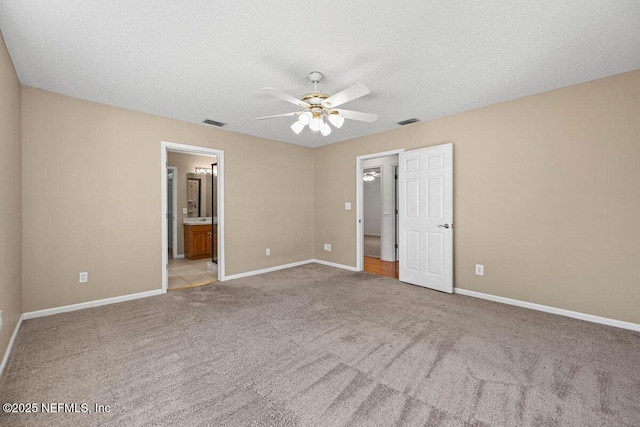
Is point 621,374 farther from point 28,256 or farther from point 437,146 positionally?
point 28,256

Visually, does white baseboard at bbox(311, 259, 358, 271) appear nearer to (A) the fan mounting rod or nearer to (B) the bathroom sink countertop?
(B) the bathroom sink countertop

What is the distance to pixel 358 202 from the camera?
511 cm

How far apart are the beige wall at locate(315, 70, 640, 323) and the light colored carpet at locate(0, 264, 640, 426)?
38cm

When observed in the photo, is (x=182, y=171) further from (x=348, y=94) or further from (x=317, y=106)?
(x=348, y=94)

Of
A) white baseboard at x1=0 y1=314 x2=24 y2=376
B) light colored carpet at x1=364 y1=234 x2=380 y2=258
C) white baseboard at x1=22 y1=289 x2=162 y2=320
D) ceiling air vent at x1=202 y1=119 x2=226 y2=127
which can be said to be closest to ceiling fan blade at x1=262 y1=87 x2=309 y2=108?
ceiling air vent at x1=202 y1=119 x2=226 y2=127

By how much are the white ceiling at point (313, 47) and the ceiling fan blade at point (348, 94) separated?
12.6 inches

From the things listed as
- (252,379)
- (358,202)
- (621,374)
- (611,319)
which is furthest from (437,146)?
(252,379)

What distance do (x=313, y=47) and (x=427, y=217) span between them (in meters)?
2.85

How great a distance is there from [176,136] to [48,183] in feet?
5.05

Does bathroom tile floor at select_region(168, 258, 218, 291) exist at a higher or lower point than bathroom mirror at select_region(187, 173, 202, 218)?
lower

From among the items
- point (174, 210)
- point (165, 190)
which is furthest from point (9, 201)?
point (174, 210)

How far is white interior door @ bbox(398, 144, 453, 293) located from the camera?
384 cm

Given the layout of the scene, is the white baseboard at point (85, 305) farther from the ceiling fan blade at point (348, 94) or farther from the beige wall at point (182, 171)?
the ceiling fan blade at point (348, 94)

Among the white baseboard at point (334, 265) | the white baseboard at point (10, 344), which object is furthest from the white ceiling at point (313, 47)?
the white baseboard at point (334, 265)
